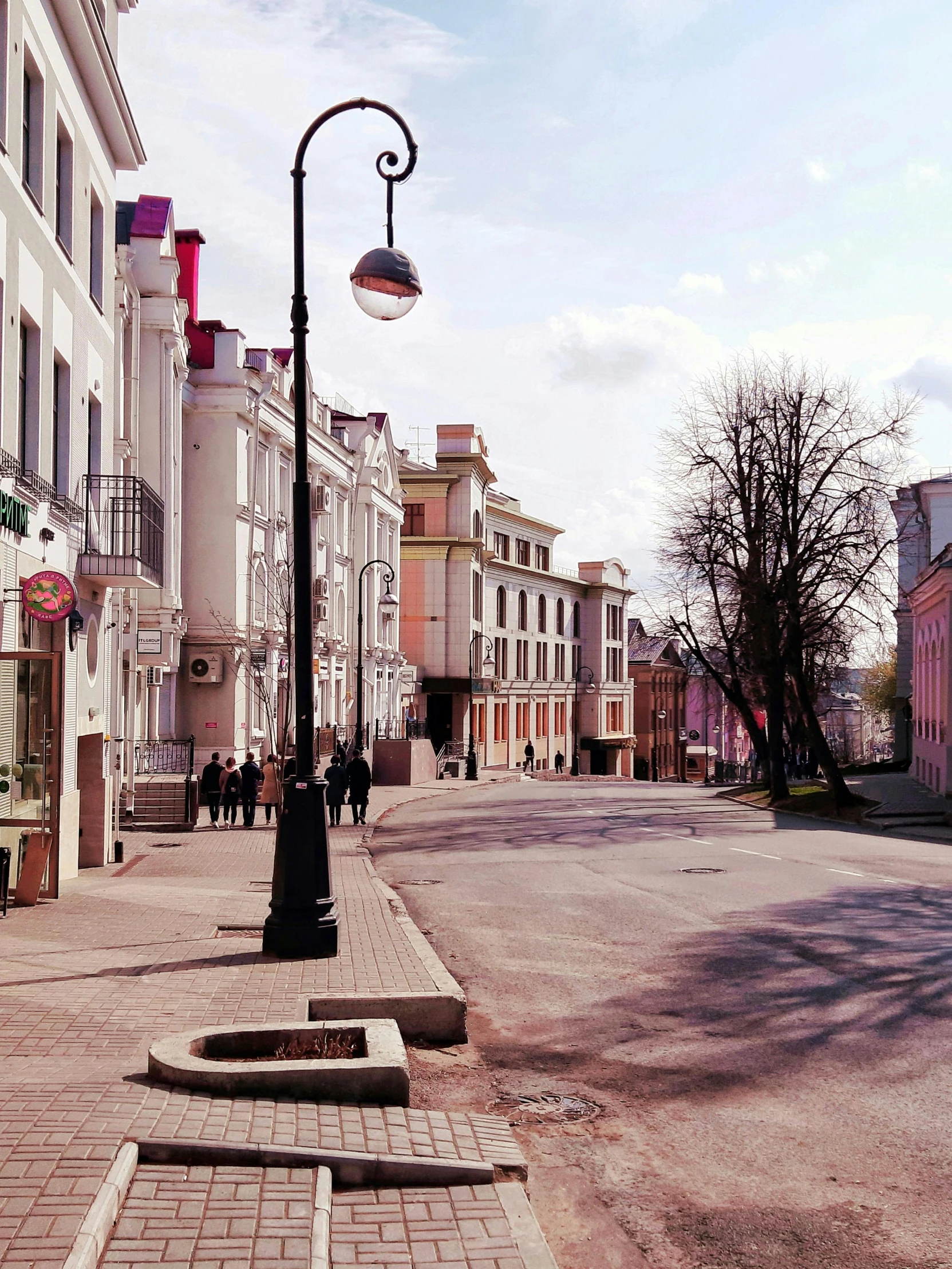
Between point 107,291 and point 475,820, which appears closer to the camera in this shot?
point 107,291

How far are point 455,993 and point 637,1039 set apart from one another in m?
1.20

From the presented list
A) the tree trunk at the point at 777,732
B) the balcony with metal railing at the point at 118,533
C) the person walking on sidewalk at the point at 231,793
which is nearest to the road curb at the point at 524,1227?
the balcony with metal railing at the point at 118,533

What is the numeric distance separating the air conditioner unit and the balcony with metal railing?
19.0 m

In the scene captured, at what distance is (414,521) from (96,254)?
2106 inches

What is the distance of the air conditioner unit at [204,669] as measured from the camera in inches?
1454

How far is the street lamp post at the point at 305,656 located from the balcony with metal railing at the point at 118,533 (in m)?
6.00

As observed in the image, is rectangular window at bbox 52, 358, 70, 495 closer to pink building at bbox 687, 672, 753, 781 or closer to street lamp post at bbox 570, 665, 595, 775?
street lamp post at bbox 570, 665, 595, 775

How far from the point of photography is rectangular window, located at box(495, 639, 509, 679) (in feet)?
254

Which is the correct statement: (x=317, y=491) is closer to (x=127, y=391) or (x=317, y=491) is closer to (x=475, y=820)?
(x=127, y=391)

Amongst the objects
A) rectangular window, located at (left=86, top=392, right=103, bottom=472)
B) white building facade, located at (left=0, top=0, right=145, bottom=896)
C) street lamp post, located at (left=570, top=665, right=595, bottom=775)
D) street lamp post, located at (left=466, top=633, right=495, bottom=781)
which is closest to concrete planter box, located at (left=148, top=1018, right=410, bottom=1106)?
white building facade, located at (left=0, top=0, right=145, bottom=896)

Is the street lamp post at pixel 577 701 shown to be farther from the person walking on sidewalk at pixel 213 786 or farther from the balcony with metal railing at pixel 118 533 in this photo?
the balcony with metal railing at pixel 118 533

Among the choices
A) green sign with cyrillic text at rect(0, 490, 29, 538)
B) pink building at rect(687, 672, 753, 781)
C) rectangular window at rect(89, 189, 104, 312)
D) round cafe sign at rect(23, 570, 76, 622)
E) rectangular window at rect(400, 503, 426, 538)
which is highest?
rectangular window at rect(400, 503, 426, 538)

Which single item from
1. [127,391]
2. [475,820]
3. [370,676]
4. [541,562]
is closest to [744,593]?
[475,820]

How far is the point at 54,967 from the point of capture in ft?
30.2
